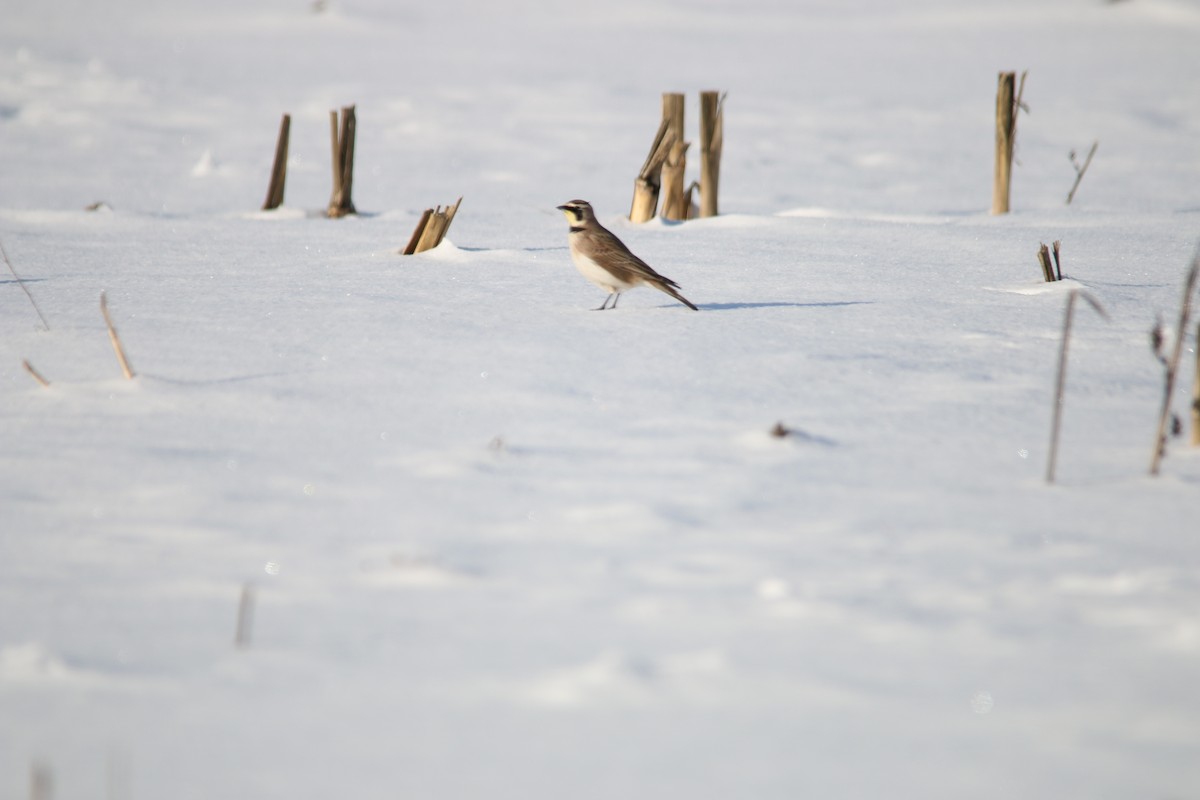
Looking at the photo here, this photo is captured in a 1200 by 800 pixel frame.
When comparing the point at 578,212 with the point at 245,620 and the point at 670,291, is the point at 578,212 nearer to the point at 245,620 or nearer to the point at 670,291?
the point at 670,291

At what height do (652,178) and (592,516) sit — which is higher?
(652,178)

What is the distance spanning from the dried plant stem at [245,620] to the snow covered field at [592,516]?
3cm

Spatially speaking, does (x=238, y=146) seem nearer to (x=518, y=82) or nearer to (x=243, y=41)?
(x=518, y=82)

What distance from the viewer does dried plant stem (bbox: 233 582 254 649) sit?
2.10 metres

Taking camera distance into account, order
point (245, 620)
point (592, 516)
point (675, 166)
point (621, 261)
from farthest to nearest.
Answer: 1. point (675, 166)
2. point (621, 261)
3. point (592, 516)
4. point (245, 620)

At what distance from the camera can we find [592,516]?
2.64m

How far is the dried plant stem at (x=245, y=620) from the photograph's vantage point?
210cm

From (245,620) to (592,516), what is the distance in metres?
0.81

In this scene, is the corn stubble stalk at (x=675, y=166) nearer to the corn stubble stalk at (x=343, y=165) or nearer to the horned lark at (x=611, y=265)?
the corn stubble stalk at (x=343, y=165)

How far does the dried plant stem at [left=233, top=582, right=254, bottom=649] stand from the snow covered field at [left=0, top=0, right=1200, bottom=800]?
0.08ft

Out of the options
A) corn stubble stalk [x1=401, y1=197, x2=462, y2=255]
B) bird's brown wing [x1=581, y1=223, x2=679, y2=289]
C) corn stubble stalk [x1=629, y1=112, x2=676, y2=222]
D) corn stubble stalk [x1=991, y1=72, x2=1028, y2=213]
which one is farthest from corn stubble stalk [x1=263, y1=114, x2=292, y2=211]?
corn stubble stalk [x1=991, y1=72, x2=1028, y2=213]

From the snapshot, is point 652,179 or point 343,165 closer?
point 652,179

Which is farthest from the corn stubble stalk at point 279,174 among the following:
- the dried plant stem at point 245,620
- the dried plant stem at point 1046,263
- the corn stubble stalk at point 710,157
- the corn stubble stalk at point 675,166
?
the dried plant stem at point 245,620

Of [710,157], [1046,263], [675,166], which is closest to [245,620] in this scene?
[1046,263]
